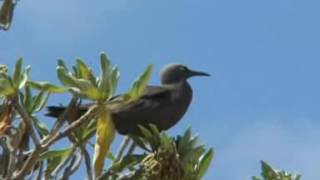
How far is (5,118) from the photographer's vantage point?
4.89 metres

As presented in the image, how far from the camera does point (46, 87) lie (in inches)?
190

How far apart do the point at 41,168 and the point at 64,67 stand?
64cm

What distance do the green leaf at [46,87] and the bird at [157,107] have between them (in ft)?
2.83

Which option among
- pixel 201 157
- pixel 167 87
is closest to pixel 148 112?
pixel 167 87

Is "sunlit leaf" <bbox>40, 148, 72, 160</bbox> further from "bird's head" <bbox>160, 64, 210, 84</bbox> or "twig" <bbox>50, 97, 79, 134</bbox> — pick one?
"bird's head" <bbox>160, 64, 210, 84</bbox>

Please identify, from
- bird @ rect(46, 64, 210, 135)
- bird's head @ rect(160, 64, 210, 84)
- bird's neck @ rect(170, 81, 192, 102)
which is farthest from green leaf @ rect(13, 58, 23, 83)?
bird's head @ rect(160, 64, 210, 84)

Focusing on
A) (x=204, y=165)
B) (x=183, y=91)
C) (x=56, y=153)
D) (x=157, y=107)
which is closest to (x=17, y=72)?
(x=56, y=153)

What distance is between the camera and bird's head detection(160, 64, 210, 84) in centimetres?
729

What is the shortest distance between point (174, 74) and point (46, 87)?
103 inches

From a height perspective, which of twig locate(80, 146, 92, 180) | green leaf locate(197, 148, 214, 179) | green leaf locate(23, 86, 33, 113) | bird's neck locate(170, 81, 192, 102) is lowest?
green leaf locate(197, 148, 214, 179)

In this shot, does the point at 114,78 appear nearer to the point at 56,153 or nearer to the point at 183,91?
the point at 56,153

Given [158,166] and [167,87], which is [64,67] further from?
[167,87]

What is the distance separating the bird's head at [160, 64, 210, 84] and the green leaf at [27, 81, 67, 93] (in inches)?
99.6

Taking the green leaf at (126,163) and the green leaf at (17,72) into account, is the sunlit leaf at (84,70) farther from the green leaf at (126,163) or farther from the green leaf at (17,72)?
the green leaf at (126,163)
